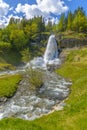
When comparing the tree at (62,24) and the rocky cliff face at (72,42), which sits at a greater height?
the tree at (62,24)

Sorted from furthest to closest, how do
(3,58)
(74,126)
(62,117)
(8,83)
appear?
(3,58) → (8,83) → (62,117) → (74,126)

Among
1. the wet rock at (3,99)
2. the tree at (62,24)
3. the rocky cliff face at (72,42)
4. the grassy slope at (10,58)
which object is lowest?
the grassy slope at (10,58)

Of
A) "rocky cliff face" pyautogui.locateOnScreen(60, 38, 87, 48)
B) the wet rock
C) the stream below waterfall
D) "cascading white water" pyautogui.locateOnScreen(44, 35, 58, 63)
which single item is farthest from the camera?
"rocky cliff face" pyautogui.locateOnScreen(60, 38, 87, 48)

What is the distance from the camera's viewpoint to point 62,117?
92.9 feet

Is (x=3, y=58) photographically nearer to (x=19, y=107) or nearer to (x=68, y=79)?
(x=68, y=79)

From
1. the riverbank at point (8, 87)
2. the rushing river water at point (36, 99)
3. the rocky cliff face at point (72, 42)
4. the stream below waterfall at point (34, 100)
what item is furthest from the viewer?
the rocky cliff face at point (72, 42)

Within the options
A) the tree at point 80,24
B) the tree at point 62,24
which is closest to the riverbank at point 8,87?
the tree at point 80,24

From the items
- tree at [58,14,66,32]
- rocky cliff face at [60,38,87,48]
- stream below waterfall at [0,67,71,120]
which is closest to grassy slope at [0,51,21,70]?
rocky cliff face at [60,38,87,48]

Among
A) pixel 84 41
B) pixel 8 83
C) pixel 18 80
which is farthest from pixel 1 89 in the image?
pixel 84 41

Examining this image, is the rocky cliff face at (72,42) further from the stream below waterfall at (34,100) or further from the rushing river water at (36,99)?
the stream below waterfall at (34,100)

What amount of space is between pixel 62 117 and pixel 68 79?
37278 millimetres

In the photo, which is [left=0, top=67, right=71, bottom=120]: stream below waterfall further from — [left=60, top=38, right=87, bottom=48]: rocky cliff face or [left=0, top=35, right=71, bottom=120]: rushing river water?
[left=60, top=38, right=87, bottom=48]: rocky cliff face

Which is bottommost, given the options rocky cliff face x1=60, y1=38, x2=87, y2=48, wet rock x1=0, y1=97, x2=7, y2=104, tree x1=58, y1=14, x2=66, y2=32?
rocky cliff face x1=60, y1=38, x2=87, y2=48

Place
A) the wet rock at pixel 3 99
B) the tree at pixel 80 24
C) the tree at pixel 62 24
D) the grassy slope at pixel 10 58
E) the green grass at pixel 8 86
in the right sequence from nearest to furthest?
the wet rock at pixel 3 99 → the green grass at pixel 8 86 → the grassy slope at pixel 10 58 → the tree at pixel 80 24 → the tree at pixel 62 24
